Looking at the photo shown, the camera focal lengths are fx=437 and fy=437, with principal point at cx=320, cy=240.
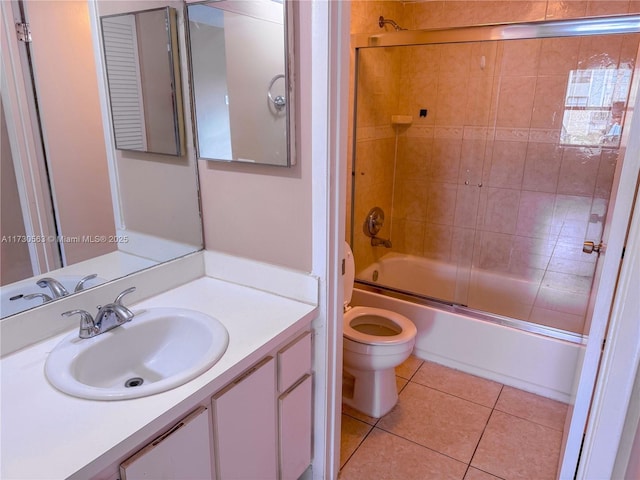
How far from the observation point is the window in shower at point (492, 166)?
2701 millimetres

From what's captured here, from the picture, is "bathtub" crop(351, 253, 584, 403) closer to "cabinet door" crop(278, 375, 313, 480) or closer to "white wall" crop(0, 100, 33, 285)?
"cabinet door" crop(278, 375, 313, 480)

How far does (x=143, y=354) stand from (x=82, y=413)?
42 centimetres

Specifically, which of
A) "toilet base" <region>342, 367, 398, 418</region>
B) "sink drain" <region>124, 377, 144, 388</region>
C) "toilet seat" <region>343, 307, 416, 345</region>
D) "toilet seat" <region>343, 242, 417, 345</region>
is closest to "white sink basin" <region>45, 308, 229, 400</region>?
"sink drain" <region>124, 377, 144, 388</region>

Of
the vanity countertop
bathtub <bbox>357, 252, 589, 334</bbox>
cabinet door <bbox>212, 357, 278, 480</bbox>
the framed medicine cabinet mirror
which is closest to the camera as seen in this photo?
the vanity countertop

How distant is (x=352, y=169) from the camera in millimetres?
2789

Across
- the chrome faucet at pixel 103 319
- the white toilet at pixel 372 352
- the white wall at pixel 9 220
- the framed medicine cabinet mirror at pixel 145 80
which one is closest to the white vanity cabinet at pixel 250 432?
the chrome faucet at pixel 103 319

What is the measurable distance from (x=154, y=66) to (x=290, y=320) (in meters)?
1.02

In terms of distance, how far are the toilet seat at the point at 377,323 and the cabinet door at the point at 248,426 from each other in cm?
78

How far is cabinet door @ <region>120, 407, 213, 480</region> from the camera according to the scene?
0.97m

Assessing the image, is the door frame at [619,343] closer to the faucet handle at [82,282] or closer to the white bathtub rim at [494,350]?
the white bathtub rim at [494,350]

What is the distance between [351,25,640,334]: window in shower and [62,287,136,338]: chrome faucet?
181 centimetres

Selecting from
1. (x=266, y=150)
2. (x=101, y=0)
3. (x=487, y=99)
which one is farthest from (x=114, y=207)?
(x=487, y=99)

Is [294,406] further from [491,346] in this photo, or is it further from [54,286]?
[491,346]

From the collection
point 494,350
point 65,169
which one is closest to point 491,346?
point 494,350
